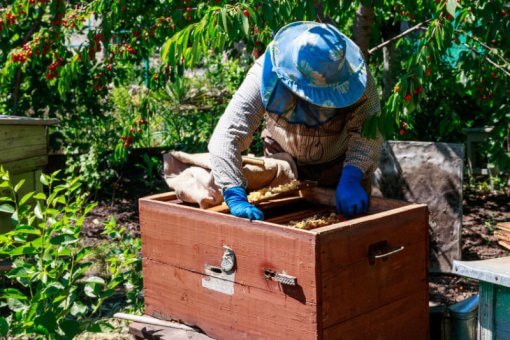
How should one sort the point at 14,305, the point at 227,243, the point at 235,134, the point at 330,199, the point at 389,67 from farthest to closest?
the point at 389,67 → the point at 330,199 → the point at 14,305 → the point at 235,134 → the point at 227,243

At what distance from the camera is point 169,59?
385cm

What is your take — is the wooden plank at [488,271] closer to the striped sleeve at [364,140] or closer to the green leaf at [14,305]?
the striped sleeve at [364,140]

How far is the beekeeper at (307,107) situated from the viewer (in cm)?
286

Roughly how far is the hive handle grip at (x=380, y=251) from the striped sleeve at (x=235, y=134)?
0.57 meters

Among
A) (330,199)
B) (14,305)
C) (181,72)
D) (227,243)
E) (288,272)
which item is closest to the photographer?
(288,272)

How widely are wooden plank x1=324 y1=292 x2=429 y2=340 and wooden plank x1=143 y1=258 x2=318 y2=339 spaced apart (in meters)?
0.14

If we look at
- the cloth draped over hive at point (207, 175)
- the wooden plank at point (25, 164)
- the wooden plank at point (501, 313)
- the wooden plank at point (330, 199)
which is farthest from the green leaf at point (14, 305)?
the wooden plank at point (501, 313)

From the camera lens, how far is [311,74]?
2.85 metres

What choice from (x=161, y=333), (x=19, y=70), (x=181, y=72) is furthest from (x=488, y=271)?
(x=19, y=70)

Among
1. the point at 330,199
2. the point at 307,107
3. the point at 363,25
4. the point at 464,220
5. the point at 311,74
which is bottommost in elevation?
the point at 464,220

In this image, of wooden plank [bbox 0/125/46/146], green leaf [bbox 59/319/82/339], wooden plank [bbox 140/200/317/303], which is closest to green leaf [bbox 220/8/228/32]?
wooden plank [bbox 140/200/317/303]

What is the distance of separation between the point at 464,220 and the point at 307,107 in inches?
131

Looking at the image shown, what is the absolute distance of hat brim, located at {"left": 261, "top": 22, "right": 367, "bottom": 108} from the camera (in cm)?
286

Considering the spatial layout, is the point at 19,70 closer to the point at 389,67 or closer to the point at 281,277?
the point at 389,67
